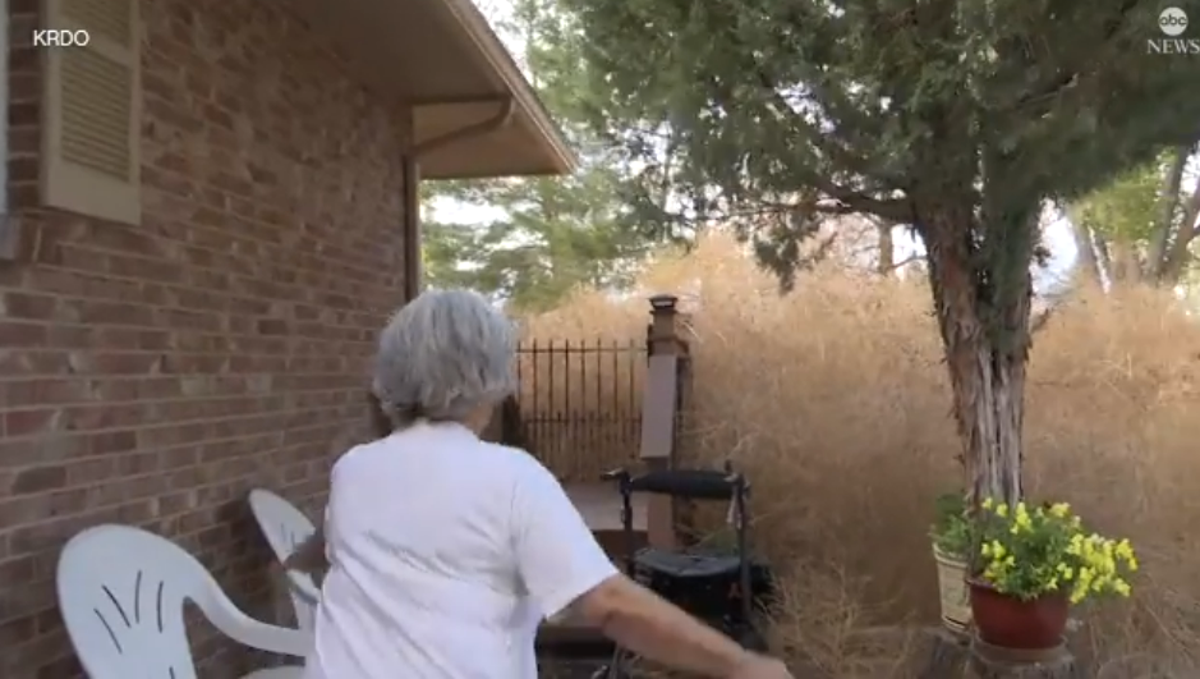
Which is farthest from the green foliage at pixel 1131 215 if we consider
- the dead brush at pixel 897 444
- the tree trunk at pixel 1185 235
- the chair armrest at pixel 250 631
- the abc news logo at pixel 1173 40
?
the chair armrest at pixel 250 631

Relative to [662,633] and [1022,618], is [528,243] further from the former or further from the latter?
[662,633]

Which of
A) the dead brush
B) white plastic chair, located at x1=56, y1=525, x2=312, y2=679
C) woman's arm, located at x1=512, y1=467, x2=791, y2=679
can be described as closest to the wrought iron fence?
the dead brush

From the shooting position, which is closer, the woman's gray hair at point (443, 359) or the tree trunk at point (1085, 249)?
the woman's gray hair at point (443, 359)

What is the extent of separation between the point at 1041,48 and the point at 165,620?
289cm

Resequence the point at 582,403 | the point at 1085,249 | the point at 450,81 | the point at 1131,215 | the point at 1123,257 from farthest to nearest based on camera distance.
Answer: the point at 1085,249
the point at 1123,257
the point at 1131,215
the point at 582,403
the point at 450,81

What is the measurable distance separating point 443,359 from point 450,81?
13.9 ft

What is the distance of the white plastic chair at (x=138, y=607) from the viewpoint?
8.45 feet

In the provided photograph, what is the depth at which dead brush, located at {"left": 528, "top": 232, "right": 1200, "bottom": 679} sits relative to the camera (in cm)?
443

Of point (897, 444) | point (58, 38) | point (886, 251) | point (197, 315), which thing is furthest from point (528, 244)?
point (58, 38)

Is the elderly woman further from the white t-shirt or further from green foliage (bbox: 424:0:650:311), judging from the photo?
green foliage (bbox: 424:0:650:311)

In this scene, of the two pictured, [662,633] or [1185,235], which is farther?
[1185,235]

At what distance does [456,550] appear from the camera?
5.19ft

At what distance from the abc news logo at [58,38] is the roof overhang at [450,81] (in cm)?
187

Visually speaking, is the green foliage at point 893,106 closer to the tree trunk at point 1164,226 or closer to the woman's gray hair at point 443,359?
the woman's gray hair at point 443,359
